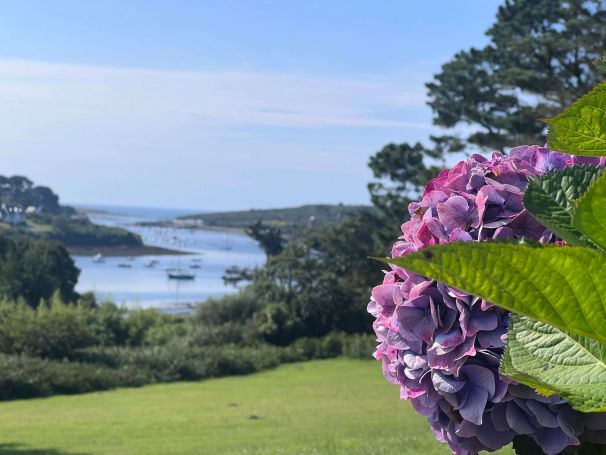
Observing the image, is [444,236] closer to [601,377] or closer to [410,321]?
[410,321]

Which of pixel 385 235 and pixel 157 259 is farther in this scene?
pixel 157 259

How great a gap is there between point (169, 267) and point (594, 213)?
55.4 m

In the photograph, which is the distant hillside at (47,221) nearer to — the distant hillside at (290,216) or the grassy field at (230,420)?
the distant hillside at (290,216)

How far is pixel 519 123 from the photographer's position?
67.0 feet

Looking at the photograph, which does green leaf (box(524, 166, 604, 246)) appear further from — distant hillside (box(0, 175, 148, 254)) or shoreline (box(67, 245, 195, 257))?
shoreline (box(67, 245, 195, 257))

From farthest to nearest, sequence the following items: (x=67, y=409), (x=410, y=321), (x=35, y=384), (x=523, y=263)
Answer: (x=35, y=384), (x=67, y=409), (x=410, y=321), (x=523, y=263)

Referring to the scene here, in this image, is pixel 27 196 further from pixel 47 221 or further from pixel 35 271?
pixel 35 271

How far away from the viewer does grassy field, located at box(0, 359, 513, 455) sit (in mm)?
8180

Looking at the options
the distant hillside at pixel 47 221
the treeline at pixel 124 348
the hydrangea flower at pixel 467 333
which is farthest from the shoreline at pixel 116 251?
the hydrangea flower at pixel 467 333

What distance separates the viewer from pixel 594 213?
0.43 meters

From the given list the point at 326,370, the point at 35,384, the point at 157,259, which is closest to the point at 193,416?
the point at 35,384

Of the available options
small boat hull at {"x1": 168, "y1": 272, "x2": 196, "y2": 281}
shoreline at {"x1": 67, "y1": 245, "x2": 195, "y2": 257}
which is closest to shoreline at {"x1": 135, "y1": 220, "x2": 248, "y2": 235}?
shoreline at {"x1": 67, "y1": 245, "x2": 195, "y2": 257}

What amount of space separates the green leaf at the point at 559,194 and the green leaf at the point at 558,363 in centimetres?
8

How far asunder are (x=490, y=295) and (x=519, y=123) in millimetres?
20894
